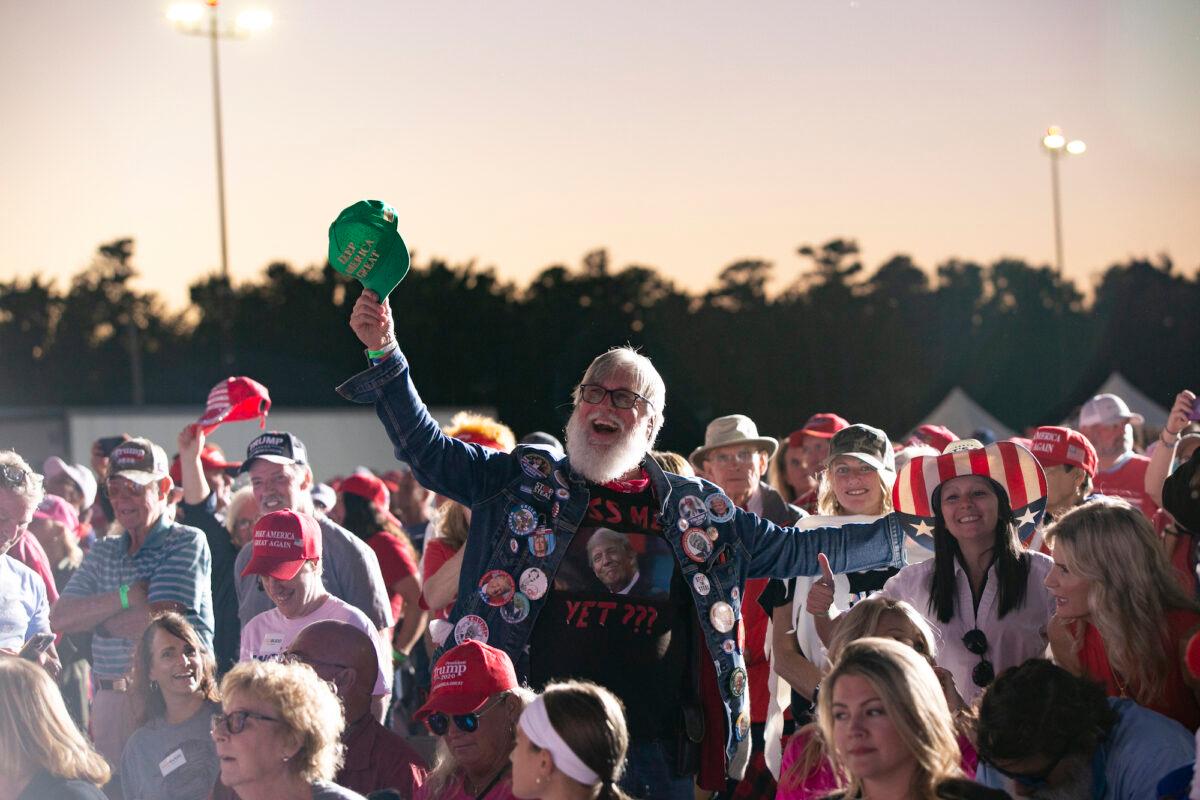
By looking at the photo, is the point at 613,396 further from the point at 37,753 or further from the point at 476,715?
the point at 37,753

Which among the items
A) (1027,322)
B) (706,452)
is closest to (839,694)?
(706,452)

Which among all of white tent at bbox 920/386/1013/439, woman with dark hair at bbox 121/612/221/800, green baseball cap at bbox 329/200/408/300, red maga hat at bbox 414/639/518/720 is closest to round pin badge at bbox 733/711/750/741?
red maga hat at bbox 414/639/518/720

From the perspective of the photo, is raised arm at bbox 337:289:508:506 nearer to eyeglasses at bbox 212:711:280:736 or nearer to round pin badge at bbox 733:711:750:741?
eyeglasses at bbox 212:711:280:736

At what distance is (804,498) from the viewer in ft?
24.7

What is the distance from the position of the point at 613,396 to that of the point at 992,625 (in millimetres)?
1402

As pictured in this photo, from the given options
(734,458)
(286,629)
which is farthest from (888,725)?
(734,458)

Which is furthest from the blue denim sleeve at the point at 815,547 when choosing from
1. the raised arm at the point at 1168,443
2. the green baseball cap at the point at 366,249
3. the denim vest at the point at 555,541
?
the raised arm at the point at 1168,443

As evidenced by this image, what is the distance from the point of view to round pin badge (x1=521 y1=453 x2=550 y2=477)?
4.14 m

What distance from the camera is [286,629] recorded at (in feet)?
17.7

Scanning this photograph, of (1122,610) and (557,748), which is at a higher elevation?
(1122,610)

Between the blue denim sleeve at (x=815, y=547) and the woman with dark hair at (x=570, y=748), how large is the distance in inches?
40.2

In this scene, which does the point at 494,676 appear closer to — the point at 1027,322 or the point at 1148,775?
the point at 1148,775

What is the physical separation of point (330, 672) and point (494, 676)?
1109 millimetres

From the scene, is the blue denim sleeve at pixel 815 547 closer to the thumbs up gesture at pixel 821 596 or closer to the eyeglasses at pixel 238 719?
the thumbs up gesture at pixel 821 596
